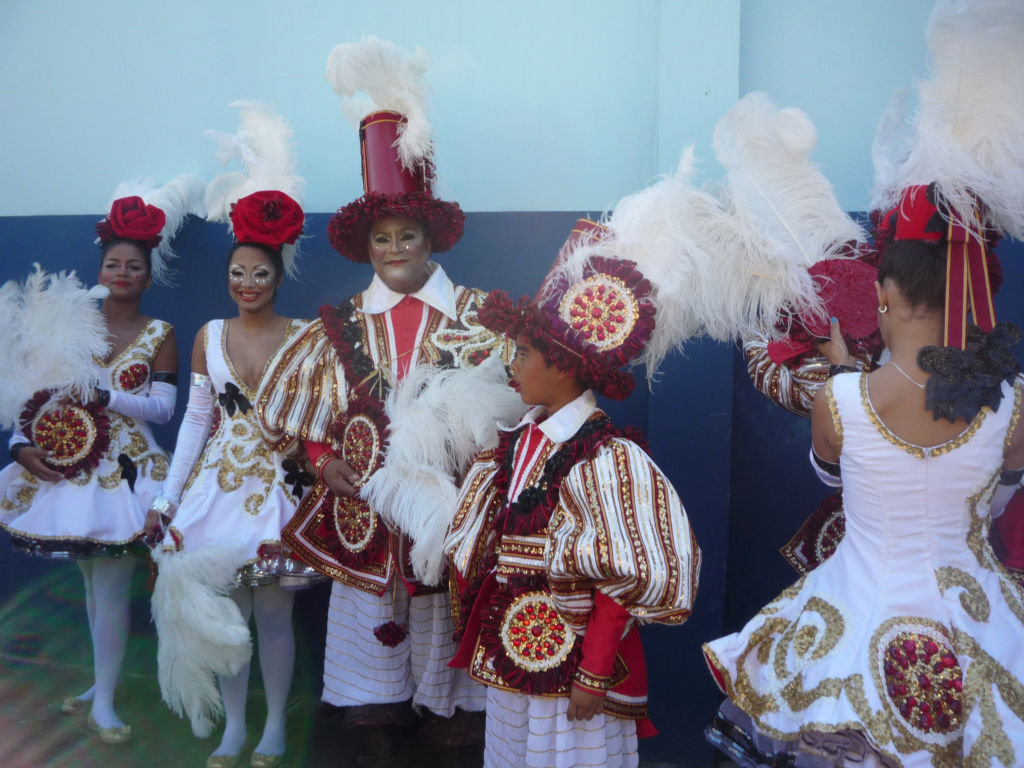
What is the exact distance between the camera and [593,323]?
2633 mm

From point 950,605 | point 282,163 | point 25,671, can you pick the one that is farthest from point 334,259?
point 950,605

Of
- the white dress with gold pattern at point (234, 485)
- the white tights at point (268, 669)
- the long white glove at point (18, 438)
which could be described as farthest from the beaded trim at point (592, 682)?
the long white glove at point (18, 438)

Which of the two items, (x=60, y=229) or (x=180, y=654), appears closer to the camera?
(x=180, y=654)

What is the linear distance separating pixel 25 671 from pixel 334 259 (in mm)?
2589

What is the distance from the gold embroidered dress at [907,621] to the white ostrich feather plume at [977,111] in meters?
0.51

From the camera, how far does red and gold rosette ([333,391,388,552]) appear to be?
3252 millimetres

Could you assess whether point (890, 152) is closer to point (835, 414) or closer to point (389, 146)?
point (835, 414)

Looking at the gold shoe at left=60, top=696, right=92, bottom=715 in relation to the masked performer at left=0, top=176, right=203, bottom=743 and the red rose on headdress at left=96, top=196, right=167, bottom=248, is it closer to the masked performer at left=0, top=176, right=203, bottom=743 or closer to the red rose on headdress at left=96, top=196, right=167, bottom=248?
the masked performer at left=0, top=176, right=203, bottom=743

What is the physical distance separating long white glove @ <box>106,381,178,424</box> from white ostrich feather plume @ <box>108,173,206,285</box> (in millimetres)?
713

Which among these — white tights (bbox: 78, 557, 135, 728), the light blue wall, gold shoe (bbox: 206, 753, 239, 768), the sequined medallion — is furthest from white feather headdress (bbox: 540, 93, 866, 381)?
white tights (bbox: 78, 557, 135, 728)

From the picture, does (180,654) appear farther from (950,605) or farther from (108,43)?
(108,43)

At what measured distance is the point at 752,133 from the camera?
2.88 metres

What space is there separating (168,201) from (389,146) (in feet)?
4.80

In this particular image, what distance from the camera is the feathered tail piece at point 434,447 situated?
3023 millimetres
